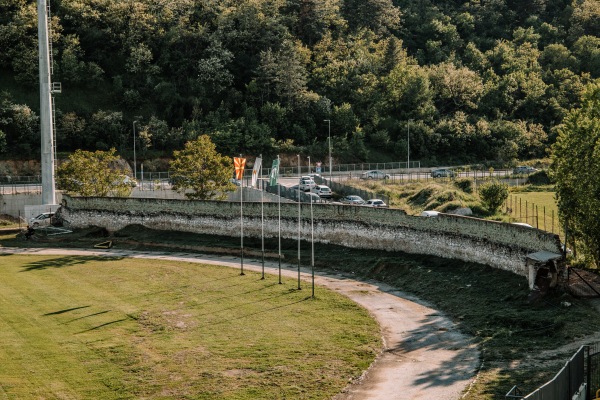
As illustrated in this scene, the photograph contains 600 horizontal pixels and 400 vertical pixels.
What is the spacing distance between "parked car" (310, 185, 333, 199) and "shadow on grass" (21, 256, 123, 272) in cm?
2691

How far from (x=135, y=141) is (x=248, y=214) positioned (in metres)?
48.7

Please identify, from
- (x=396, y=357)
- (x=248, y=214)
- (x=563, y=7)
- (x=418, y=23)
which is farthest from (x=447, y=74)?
(x=396, y=357)

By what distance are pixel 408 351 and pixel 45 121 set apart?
60505 mm

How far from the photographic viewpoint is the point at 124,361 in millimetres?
39156

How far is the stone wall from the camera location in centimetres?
5247

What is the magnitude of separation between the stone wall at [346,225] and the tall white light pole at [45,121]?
4146 millimetres

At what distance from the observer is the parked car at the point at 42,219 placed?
83.9 m

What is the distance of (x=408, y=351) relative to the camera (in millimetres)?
40625

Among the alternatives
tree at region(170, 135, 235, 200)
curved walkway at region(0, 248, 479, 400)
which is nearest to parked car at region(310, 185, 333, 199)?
tree at region(170, 135, 235, 200)

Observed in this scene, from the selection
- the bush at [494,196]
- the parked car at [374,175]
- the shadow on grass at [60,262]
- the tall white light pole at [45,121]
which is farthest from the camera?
the parked car at [374,175]

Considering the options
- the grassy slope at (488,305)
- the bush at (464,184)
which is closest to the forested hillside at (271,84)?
the bush at (464,184)

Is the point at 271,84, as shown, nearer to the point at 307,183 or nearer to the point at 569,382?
the point at 307,183

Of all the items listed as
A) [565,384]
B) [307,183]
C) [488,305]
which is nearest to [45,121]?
[307,183]

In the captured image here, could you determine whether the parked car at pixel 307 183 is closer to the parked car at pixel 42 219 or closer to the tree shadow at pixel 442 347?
the parked car at pixel 42 219
